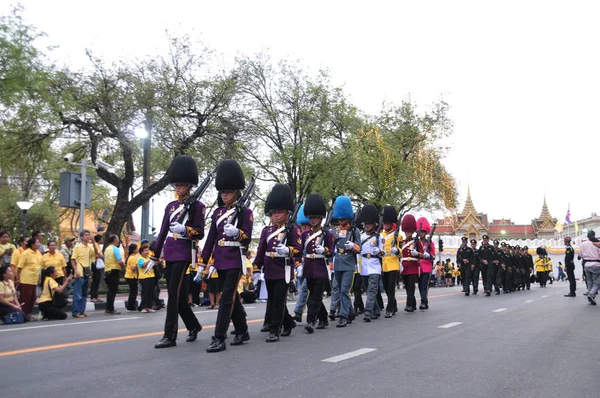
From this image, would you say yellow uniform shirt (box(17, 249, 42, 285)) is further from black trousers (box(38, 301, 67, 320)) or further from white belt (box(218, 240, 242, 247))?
white belt (box(218, 240, 242, 247))

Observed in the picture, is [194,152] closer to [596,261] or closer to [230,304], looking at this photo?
[596,261]

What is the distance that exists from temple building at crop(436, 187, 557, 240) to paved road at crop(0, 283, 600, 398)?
82.7m

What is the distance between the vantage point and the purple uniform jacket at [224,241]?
7.59 meters

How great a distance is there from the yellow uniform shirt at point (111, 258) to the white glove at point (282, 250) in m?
7.68

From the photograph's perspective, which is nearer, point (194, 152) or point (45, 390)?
point (45, 390)

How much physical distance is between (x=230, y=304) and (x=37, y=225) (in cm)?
3449

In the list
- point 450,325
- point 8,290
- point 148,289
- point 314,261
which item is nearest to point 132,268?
point 148,289

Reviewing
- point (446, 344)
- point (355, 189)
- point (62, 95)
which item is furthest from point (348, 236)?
point (355, 189)

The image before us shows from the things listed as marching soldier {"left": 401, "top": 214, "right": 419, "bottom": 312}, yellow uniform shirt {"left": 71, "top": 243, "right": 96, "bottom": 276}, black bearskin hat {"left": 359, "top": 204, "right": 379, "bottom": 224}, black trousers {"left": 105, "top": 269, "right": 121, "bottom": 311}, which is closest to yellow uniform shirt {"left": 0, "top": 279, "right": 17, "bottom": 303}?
yellow uniform shirt {"left": 71, "top": 243, "right": 96, "bottom": 276}

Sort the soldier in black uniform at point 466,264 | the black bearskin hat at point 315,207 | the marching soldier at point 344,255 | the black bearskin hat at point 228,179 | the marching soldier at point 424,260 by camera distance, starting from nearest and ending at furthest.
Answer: the black bearskin hat at point 228,179 < the black bearskin hat at point 315,207 < the marching soldier at point 344,255 < the marching soldier at point 424,260 < the soldier in black uniform at point 466,264

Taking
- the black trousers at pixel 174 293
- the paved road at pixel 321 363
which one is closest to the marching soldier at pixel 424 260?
the paved road at pixel 321 363

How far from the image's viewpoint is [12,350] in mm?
7516

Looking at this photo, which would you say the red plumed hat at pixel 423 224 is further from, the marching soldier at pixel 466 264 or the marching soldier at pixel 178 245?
the marching soldier at pixel 178 245

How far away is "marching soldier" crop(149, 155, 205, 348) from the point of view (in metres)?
7.49
